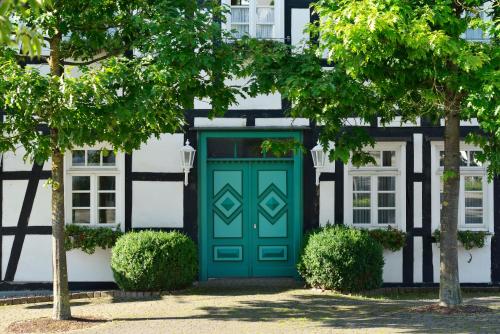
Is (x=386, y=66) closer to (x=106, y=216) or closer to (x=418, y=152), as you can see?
(x=418, y=152)

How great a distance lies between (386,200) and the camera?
13.8 metres

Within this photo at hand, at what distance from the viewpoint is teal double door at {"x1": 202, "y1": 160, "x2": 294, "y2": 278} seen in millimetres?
13727

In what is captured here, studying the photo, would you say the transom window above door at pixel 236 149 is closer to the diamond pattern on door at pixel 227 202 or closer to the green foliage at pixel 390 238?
the diamond pattern on door at pixel 227 202

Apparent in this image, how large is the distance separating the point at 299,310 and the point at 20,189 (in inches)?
221

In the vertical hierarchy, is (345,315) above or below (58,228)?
below

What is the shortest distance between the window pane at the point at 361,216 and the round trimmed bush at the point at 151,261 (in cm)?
323

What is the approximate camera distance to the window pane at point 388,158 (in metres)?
13.8

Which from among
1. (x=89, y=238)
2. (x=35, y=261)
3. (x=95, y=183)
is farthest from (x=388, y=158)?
(x=35, y=261)

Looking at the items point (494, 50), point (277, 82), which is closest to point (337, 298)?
point (277, 82)

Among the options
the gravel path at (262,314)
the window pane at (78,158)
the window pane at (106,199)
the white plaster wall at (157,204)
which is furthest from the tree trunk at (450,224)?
the window pane at (78,158)

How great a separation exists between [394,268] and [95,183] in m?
5.68

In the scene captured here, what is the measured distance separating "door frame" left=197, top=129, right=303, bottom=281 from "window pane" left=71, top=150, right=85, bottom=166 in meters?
2.14

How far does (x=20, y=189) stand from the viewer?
523 inches

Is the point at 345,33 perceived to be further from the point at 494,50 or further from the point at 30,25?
the point at 30,25
